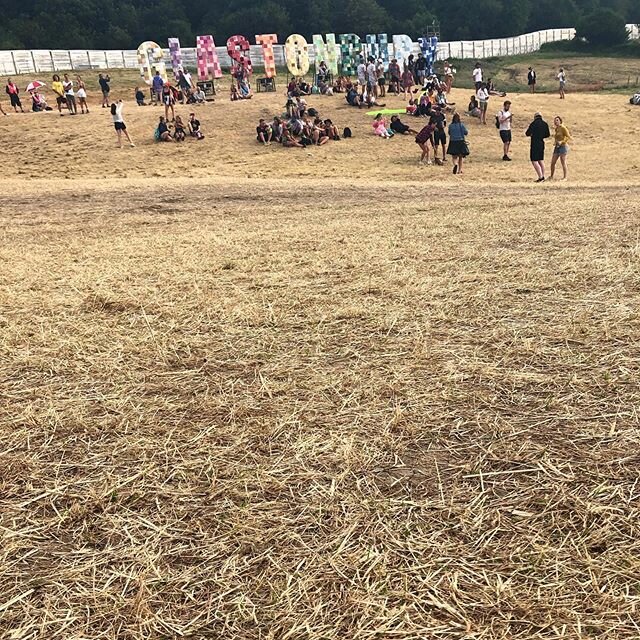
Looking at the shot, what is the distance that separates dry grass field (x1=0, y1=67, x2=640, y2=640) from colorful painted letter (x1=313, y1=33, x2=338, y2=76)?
84.7ft

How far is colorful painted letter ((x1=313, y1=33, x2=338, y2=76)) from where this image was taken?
29.0m

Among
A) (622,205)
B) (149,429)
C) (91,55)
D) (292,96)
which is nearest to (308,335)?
(149,429)

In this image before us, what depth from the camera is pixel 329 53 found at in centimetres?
2947

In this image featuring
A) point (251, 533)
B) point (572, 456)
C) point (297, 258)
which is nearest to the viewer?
point (251, 533)

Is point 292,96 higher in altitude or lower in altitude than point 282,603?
higher

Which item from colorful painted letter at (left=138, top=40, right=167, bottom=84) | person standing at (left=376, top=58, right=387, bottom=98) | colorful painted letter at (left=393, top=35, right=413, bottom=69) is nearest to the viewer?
colorful painted letter at (left=138, top=40, right=167, bottom=84)

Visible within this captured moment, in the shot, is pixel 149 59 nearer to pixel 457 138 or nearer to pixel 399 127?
pixel 399 127

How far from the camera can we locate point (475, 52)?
62.5 m

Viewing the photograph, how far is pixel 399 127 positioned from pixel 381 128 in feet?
2.26

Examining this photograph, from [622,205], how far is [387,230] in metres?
3.55

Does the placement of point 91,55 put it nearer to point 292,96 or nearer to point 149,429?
point 292,96

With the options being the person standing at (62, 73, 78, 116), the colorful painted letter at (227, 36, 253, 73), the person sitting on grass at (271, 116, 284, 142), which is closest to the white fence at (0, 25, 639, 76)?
the colorful painted letter at (227, 36, 253, 73)

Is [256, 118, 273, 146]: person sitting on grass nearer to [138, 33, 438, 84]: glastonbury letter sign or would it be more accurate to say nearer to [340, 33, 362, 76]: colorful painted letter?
[138, 33, 438, 84]: glastonbury letter sign

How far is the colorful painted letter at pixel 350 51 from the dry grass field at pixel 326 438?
86.9 ft
